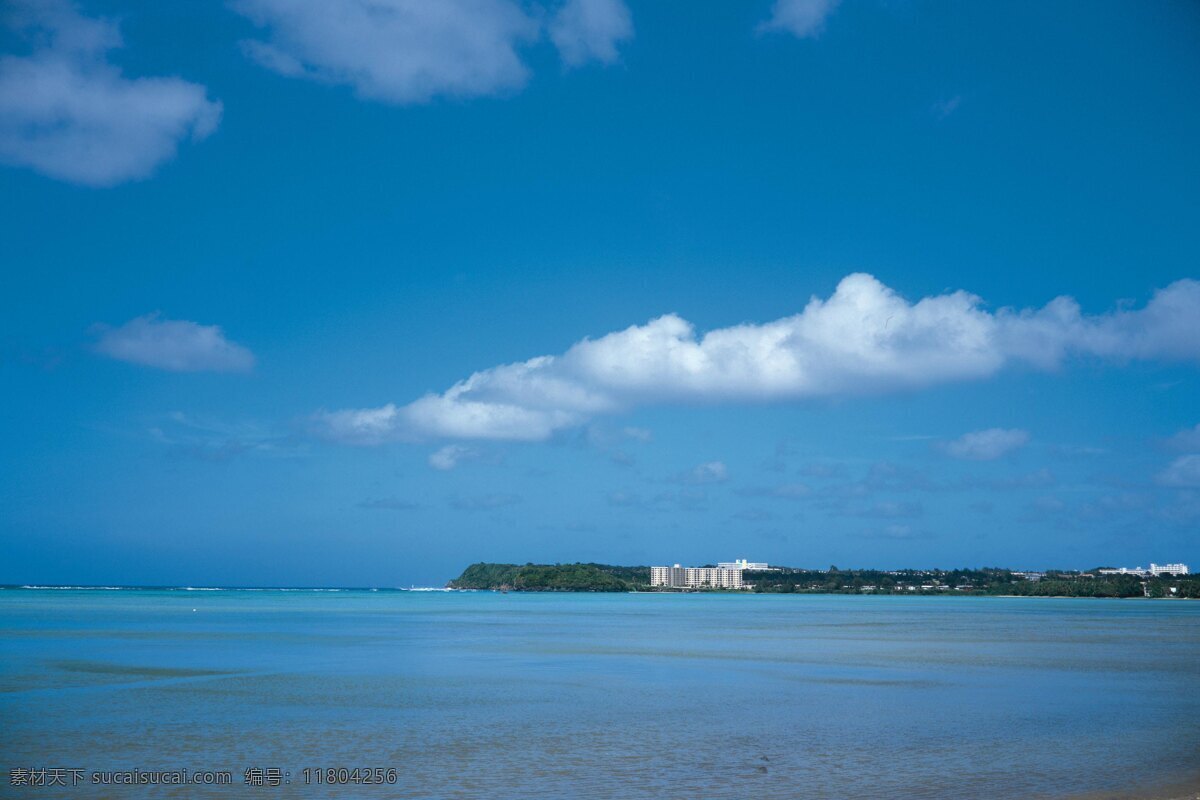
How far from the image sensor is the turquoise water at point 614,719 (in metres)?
16.8

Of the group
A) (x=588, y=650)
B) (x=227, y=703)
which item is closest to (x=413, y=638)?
(x=588, y=650)

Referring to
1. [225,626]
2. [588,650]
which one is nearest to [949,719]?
[588,650]

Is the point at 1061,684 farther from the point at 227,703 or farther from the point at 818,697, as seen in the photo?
the point at 227,703

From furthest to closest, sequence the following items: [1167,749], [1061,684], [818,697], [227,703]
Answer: [1061,684] → [818,697] → [227,703] → [1167,749]

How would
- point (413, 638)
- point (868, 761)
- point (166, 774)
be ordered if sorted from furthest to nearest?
point (413, 638) < point (868, 761) < point (166, 774)

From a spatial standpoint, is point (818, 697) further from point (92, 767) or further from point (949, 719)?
point (92, 767)

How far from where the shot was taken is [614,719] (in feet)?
76.6

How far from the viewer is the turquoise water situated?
16781mm

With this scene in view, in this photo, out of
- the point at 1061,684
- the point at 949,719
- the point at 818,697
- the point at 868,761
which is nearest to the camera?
the point at 868,761

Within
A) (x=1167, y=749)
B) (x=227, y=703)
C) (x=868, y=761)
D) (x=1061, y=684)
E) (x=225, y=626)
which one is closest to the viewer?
(x=868, y=761)

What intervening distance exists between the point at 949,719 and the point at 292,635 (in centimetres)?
4495

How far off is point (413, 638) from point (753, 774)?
41.5 metres

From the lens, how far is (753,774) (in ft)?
55.9

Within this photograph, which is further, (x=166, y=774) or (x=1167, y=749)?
(x=1167, y=749)
